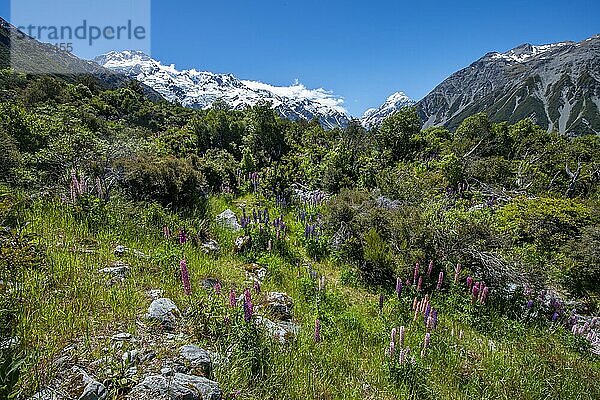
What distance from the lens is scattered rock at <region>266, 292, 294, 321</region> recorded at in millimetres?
5613

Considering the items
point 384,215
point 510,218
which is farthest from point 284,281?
point 510,218

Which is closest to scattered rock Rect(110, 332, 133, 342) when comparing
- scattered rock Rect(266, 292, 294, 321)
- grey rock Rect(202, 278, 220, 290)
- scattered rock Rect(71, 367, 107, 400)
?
scattered rock Rect(71, 367, 107, 400)

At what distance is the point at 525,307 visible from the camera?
24.7 feet

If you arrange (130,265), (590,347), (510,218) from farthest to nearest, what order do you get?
(510,218) < (590,347) < (130,265)

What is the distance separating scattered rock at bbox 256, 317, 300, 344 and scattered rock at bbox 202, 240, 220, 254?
3491 mm

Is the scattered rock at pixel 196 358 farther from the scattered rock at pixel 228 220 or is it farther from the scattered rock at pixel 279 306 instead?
Answer: the scattered rock at pixel 228 220

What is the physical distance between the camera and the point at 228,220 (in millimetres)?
10609

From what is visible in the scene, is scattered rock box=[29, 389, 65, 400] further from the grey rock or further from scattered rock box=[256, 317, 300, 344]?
the grey rock

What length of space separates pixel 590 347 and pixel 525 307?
130 centimetres

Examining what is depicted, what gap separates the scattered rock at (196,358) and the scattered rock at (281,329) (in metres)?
1.25

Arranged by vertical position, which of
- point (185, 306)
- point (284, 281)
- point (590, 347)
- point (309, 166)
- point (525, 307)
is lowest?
point (590, 347)

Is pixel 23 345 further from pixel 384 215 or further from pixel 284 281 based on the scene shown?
pixel 384 215

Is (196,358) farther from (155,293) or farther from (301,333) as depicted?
(301,333)

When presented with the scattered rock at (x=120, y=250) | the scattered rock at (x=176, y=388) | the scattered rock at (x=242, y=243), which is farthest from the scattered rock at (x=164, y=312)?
the scattered rock at (x=242, y=243)
